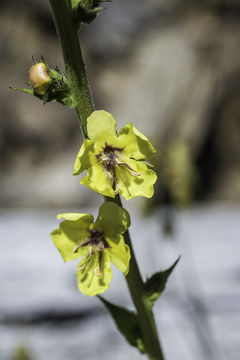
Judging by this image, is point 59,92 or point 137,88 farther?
point 137,88

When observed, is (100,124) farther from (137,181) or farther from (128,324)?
(128,324)

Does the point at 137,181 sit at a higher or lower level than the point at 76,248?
higher

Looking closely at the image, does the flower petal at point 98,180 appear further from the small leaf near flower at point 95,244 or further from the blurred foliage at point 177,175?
the blurred foliage at point 177,175

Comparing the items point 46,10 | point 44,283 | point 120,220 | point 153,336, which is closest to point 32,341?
point 44,283

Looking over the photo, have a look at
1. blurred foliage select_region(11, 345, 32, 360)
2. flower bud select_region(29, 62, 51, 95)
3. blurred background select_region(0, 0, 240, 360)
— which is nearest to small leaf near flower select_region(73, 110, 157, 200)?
flower bud select_region(29, 62, 51, 95)

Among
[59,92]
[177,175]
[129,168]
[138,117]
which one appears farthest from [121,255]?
[138,117]

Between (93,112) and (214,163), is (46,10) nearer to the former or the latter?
(214,163)

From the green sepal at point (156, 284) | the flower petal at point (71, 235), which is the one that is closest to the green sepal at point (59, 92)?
the flower petal at point (71, 235)
